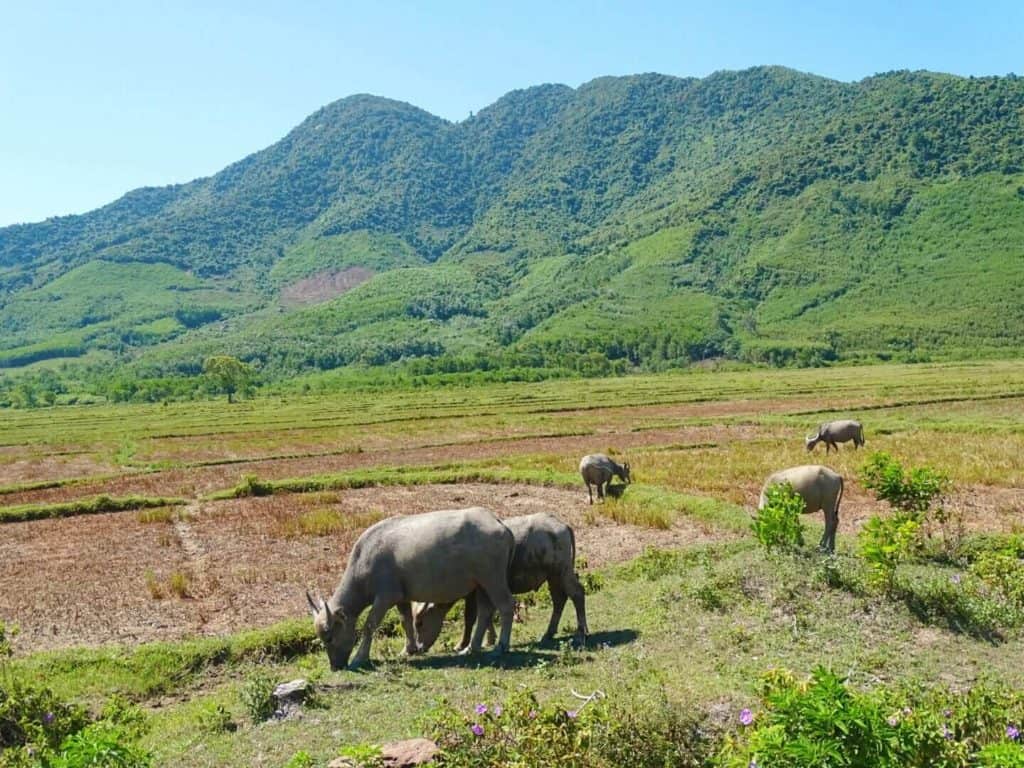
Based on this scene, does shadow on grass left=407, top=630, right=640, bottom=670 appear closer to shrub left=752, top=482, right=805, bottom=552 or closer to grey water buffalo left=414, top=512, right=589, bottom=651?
grey water buffalo left=414, top=512, right=589, bottom=651

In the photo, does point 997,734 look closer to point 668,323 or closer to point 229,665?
point 229,665

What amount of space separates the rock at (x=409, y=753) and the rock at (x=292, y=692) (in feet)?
6.65

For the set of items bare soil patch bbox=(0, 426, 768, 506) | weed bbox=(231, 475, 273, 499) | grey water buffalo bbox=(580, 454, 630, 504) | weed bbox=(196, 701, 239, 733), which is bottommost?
bare soil patch bbox=(0, 426, 768, 506)

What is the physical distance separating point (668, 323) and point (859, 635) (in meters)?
146

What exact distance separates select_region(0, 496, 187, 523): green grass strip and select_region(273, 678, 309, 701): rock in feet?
67.5

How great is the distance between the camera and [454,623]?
506 inches

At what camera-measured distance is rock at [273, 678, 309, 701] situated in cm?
827

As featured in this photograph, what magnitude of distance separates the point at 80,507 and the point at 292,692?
21847mm

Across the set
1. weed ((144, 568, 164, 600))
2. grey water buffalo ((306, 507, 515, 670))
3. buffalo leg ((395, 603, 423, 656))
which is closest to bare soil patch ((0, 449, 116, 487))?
weed ((144, 568, 164, 600))

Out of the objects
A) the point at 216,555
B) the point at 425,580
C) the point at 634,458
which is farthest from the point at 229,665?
the point at 634,458

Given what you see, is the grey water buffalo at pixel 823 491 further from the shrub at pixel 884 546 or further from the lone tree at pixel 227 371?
the lone tree at pixel 227 371

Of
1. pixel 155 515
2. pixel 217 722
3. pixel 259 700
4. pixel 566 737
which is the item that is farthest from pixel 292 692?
pixel 155 515

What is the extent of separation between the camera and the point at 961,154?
617 ft

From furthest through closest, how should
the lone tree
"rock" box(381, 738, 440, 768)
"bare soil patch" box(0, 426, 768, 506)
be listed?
the lone tree, "bare soil patch" box(0, 426, 768, 506), "rock" box(381, 738, 440, 768)
